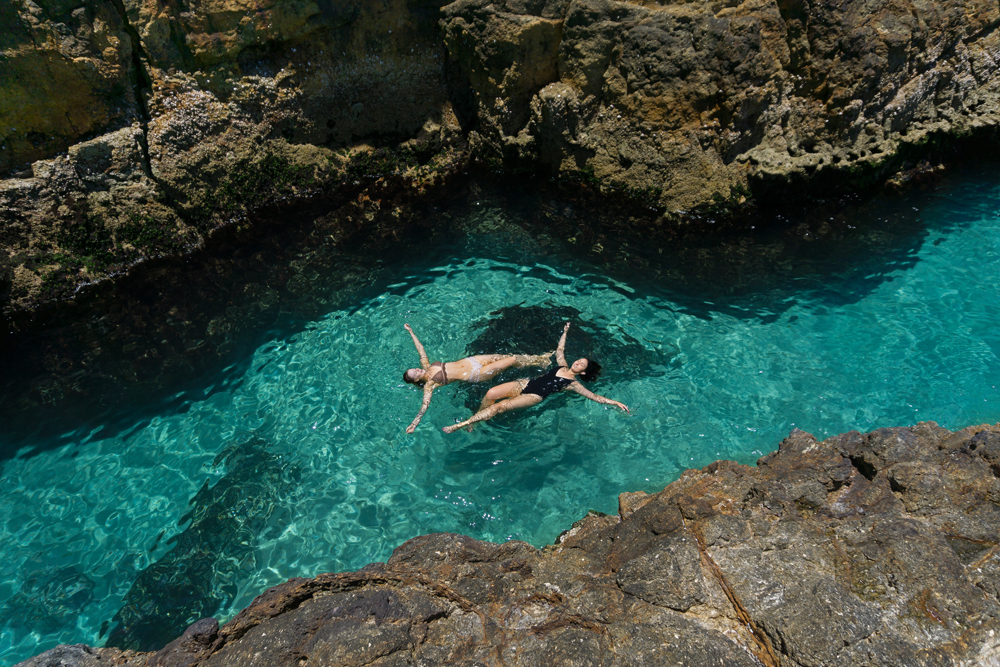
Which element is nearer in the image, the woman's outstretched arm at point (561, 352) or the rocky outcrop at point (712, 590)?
the rocky outcrop at point (712, 590)

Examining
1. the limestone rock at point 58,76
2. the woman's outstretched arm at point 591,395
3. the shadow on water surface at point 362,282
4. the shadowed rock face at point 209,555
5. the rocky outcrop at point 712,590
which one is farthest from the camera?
the limestone rock at point 58,76

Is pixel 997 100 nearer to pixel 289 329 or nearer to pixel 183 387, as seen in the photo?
pixel 289 329

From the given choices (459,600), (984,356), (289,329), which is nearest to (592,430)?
(459,600)

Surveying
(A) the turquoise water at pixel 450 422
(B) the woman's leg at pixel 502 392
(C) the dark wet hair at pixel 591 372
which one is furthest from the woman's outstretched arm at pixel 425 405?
(C) the dark wet hair at pixel 591 372

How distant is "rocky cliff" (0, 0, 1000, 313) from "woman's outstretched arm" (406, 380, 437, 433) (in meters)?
4.95

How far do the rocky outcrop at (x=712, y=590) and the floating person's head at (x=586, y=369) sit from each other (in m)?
2.63

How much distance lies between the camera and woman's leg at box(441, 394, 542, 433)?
7.08 metres

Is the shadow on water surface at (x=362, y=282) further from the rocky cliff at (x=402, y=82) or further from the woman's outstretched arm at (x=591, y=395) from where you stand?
the woman's outstretched arm at (x=591, y=395)

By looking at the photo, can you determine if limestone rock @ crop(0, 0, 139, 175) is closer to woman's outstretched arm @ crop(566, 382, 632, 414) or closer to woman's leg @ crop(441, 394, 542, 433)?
woman's leg @ crop(441, 394, 542, 433)

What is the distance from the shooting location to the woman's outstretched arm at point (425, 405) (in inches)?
280

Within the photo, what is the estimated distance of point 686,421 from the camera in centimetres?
761

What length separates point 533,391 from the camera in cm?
753

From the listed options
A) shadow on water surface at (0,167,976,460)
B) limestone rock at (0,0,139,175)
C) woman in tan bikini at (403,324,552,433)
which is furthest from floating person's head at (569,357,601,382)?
limestone rock at (0,0,139,175)

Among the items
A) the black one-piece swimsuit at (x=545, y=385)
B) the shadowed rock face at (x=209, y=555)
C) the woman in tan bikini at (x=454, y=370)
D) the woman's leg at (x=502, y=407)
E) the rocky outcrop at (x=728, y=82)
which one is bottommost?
the shadowed rock face at (x=209, y=555)
